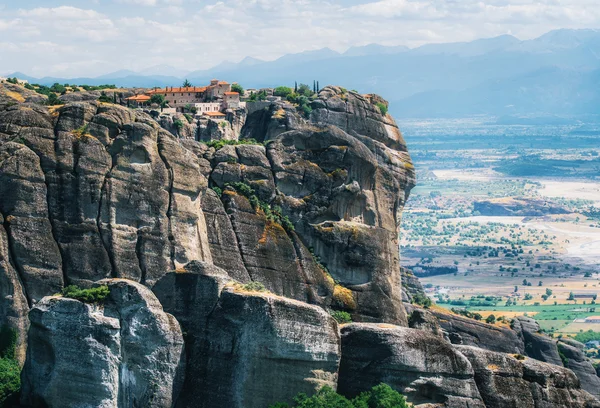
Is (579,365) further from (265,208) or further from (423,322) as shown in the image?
(265,208)

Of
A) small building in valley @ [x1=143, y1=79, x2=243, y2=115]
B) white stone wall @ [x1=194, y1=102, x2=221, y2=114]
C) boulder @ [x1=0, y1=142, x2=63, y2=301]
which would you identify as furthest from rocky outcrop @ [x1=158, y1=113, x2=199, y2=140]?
boulder @ [x1=0, y1=142, x2=63, y2=301]

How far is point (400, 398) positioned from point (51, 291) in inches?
811

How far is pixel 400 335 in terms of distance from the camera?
61.3 m

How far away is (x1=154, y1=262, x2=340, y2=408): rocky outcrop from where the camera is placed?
194 feet

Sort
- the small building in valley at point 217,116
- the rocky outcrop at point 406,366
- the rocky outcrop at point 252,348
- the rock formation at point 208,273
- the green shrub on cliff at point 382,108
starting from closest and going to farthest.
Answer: the rocky outcrop at point 252,348, the rock formation at point 208,273, the rocky outcrop at point 406,366, the small building in valley at point 217,116, the green shrub on cliff at point 382,108

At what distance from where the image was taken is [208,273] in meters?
61.9

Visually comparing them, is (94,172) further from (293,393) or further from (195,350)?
(293,393)

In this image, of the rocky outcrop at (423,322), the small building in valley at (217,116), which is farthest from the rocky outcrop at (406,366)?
the small building in valley at (217,116)

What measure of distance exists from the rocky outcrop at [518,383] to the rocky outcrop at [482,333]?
97.7ft

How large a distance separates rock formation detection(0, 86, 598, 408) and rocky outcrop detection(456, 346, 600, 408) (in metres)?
0.08

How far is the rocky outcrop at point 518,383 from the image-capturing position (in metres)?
63.7

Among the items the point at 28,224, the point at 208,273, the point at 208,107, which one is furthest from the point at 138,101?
the point at 208,273

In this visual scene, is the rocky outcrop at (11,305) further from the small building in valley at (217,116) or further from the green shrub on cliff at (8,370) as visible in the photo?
the small building in valley at (217,116)

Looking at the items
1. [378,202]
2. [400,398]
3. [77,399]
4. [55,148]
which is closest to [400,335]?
[400,398]
